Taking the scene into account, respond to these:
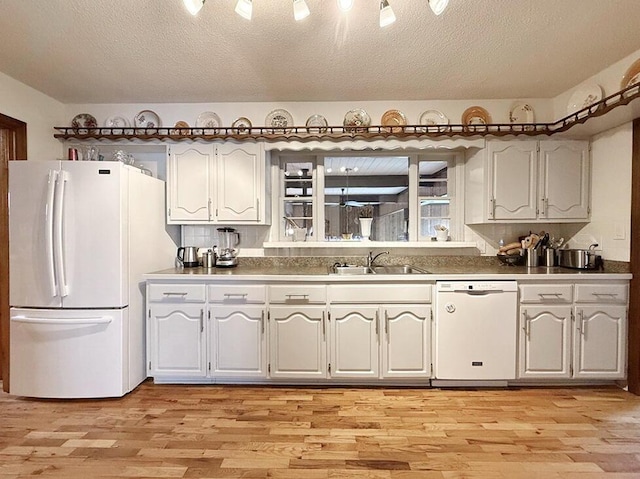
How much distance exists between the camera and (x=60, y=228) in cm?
238

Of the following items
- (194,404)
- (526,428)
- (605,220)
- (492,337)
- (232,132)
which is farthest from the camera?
(232,132)

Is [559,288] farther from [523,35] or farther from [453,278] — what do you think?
[523,35]

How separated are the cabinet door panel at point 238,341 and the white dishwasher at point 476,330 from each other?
4.36 feet

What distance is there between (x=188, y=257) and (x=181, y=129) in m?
1.11

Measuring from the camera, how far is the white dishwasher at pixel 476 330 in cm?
258

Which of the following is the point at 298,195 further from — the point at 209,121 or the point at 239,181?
the point at 209,121

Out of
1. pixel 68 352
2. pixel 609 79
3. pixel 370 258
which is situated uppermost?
pixel 609 79

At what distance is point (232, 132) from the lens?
3.06 m

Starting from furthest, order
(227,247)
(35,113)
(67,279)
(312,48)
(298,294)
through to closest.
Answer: (227,247) → (35,113) → (298,294) → (67,279) → (312,48)

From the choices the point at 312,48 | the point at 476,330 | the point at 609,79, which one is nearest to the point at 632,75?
the point at 609,79

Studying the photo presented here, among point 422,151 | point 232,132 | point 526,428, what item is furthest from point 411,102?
point 526,428

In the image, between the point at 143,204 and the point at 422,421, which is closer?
the point at 422,421

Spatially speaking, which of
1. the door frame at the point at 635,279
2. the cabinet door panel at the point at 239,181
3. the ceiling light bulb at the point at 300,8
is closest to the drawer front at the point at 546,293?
the door frame at the point at 635,279

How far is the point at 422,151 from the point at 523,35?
1247 millimetres
